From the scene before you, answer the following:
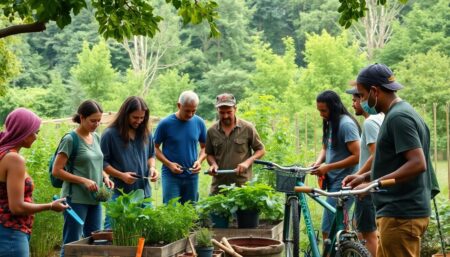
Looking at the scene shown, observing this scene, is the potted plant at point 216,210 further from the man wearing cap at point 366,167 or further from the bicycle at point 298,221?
the man wearing cap at point 366,167

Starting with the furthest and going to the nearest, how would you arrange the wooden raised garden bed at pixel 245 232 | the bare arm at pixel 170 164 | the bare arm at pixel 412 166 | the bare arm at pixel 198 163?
the bare arm at pixel 198 163 → the bare arm at pixel 170 164 → the wooden raised garden bed at pixel 245 232 → the bare arm at pixel 412 166

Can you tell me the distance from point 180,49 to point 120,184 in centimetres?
3672

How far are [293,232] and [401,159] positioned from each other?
1.89 metres

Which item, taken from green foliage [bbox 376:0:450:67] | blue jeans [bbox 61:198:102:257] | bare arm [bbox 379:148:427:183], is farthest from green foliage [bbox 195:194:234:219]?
green foliage [bbox 376:0:450:67]

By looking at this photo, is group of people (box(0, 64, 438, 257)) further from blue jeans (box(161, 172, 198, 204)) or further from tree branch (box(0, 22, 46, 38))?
tree branch (box(0, 22, 46, 38))

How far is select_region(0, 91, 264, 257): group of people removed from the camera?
4219mm

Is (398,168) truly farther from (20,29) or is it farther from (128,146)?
(128,146)

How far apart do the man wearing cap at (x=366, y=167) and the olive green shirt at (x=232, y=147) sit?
4.52ft

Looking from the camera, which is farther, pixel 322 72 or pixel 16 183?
pixel 322 72

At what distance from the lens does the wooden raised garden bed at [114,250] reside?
4.80m

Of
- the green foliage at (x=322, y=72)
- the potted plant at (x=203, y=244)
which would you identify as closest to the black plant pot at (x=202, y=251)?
the potted plant at (x=203, y=244)

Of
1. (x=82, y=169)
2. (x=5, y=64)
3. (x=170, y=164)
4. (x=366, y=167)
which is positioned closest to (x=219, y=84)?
(x=5, y=64)

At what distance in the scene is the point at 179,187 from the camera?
702cm

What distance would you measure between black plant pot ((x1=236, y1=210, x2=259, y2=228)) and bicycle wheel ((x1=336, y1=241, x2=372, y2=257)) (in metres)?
1.35
